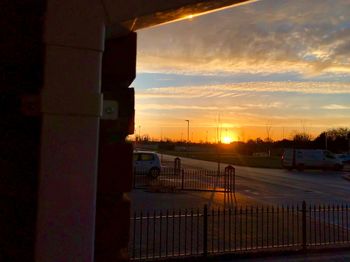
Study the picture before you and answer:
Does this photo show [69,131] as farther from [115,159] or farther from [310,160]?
[310,160]

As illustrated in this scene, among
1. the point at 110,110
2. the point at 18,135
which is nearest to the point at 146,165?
the point at 110,110

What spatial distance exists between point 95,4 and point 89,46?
0.20 meters

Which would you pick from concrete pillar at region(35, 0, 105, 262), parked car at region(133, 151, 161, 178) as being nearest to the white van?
parked car at region(133, 151, 161, 178)

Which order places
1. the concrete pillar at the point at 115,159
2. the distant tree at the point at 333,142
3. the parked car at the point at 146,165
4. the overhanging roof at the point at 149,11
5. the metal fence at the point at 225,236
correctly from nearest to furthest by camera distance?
the overhanging roof at the point at 149,11
the concrete pillar at the point at 115,159
the metal fence at the point at 225,236
the parked car at the point at 146,165
the distant tree at the point at 333,142

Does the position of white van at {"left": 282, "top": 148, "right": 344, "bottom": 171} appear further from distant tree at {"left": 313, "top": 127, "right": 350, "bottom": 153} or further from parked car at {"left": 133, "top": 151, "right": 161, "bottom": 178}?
distant tree at {"left": 313, "top": 127, "right": 350, "bottom": 153}

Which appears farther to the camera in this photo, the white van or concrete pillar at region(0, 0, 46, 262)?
the white van

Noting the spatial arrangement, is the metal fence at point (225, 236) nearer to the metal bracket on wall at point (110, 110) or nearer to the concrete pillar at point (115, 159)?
the concrete pillar at point (115, 159)

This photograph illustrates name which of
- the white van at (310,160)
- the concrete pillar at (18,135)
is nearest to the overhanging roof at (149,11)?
the concrete pillar at (18,135)

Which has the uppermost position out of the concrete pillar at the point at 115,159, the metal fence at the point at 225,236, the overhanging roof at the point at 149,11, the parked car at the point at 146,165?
the overhanging roof at the point at 149,11

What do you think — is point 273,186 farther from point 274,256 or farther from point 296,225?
point 274,256

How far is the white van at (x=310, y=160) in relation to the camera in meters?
43.2

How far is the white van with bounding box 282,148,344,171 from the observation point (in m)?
43.2

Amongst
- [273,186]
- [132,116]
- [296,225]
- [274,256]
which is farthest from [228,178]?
[132,116]

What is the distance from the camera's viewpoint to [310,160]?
4325cm
